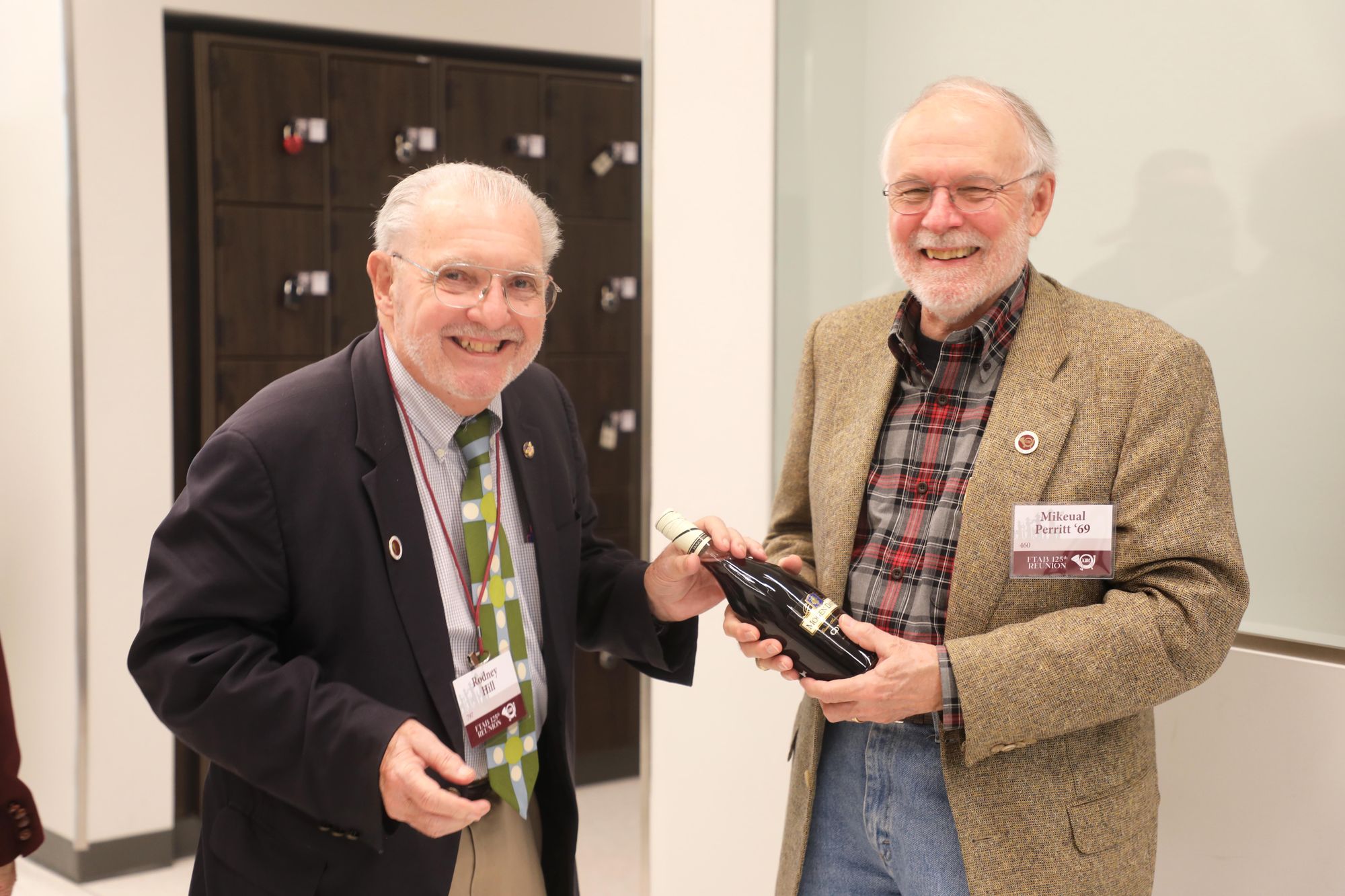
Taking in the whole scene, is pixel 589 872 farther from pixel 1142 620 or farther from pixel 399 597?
pixel 1142 620

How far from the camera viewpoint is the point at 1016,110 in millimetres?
1719

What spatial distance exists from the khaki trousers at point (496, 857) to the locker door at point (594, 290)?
3.35 metres

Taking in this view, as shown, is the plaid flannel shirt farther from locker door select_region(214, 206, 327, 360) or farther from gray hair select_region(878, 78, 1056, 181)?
locker door select_region(214, 206, 327, 360)

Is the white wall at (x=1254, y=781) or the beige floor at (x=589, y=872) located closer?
the white wall at (x=1254, y=781)

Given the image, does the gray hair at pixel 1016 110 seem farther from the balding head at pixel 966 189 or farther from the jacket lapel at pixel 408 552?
the jacket lapel at pixel 408 552

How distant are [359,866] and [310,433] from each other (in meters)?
0.56

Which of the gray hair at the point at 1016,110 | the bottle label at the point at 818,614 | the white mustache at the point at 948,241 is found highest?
the gray hair at the point at 1016,110

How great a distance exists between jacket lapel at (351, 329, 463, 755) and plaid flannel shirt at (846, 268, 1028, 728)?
0.59m

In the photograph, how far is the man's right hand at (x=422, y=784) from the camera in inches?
54.1

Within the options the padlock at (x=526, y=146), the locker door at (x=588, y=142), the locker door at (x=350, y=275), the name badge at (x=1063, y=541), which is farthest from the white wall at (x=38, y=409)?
the name badge at (x=1063, y=541)

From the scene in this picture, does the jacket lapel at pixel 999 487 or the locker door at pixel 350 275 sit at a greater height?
the locker door at pixel 350 275

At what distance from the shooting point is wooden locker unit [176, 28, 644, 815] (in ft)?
14.5

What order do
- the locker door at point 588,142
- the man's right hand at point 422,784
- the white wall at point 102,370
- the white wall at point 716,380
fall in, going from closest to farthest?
1. the man's right hand at point 422,784
2. the white wall at point 716,380
3. the white wall at point 102,370
4. the locker door at point 588,142

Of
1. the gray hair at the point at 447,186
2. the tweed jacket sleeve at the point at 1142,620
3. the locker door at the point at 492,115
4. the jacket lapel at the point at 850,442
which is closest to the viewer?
the tweed jacket sleeve at the point at 1142,620
